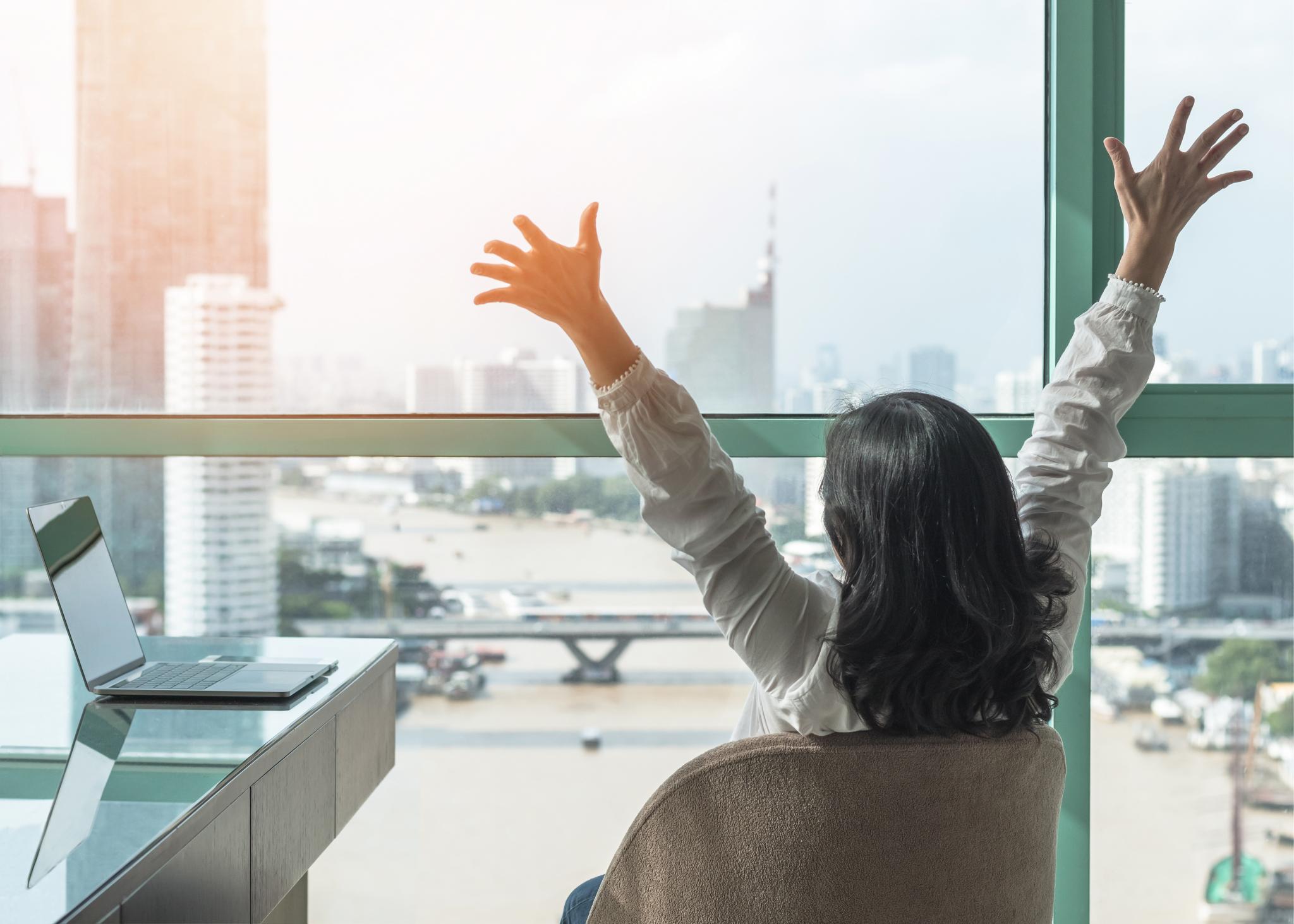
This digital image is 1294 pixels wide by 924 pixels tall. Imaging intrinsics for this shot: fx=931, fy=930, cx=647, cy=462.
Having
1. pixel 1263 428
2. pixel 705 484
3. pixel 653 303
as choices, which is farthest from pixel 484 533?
pixel 1263 428

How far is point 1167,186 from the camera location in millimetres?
1384

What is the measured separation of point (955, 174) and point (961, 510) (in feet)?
3.20

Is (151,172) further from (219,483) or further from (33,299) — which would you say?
(219,483)

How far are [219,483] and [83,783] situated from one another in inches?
33.6

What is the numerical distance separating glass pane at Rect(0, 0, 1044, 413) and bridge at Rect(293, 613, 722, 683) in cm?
41

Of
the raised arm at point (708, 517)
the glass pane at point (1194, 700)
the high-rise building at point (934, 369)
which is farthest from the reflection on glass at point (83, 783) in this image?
the glass pane at point (1194, 700)

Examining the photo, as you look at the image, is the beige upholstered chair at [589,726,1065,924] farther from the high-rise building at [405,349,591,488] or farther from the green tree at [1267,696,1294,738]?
the green tree at [1267,696,1294,738]

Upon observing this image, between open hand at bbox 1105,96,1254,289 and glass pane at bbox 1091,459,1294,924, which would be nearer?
open hand at bbox 1105,96,1254,289

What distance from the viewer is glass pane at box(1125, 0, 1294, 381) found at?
1.68 metres

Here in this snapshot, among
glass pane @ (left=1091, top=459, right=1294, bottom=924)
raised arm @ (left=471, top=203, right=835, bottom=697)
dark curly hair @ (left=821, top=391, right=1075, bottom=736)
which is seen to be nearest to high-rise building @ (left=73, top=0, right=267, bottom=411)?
raised arm @ (left=471, top=203, right=835, bottom=697)

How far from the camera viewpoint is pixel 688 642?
1776 millimetres

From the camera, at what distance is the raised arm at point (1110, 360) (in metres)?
1.21

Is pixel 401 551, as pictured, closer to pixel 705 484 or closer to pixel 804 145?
pixel 705 484

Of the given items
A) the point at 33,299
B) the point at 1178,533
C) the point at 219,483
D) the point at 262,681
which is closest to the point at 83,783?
the point at 262,681
